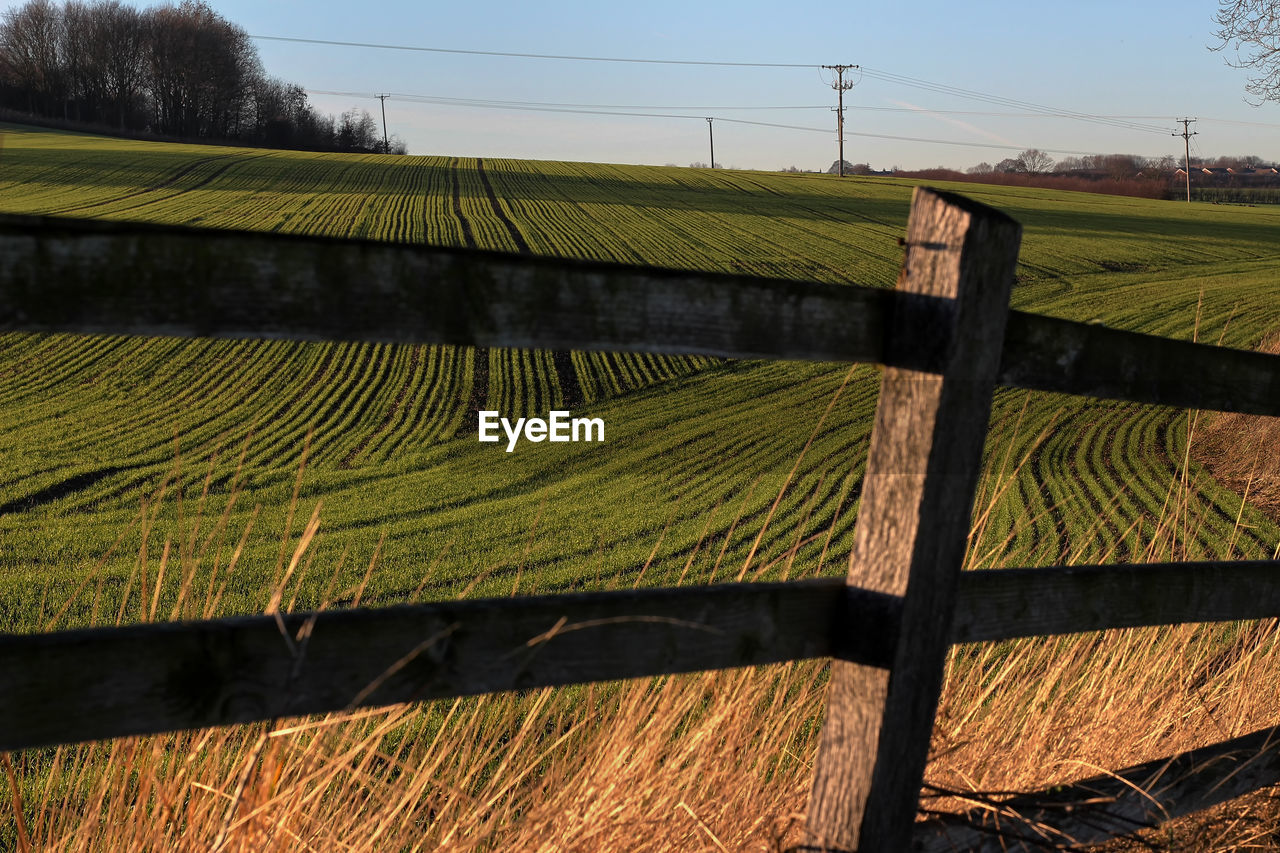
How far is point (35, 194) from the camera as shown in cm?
3291

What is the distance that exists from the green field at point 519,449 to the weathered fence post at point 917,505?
0.52 metres

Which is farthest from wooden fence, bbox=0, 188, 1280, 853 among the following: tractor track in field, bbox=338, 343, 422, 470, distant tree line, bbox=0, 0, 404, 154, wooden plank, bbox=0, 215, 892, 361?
distant tree line, bbox=0, 0, 404, 154

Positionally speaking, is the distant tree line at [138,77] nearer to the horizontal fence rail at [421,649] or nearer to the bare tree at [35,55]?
the bare tree at [35,55]

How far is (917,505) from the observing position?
5.14 feet

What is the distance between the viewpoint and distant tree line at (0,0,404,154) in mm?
93750

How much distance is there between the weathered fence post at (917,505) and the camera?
156 cm

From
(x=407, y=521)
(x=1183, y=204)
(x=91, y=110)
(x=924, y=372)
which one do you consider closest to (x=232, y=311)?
(x=924, y=372)

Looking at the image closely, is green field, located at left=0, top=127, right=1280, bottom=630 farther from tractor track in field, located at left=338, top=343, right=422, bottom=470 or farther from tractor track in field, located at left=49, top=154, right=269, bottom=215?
tractor track in field, located at left=49, top=154, right=269, bottom=215

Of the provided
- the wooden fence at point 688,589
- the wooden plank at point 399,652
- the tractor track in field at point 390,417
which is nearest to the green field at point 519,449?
the tractor track in field at point 390,417

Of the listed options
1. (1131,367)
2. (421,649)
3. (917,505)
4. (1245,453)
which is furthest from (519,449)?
(421,649)

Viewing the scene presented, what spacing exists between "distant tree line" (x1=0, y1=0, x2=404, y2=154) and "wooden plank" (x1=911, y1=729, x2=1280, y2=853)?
102198 mm

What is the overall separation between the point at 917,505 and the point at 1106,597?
737 mm

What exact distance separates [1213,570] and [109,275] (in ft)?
7.39

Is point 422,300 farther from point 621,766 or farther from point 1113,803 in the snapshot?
point 1113,803
